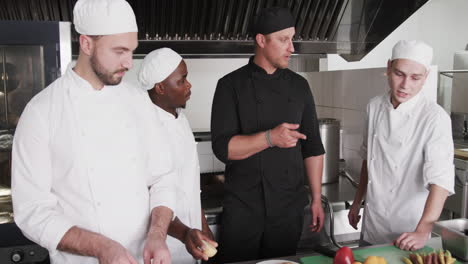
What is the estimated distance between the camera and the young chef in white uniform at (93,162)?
115 centimetres

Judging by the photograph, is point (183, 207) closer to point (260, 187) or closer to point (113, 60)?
point (260, 187)

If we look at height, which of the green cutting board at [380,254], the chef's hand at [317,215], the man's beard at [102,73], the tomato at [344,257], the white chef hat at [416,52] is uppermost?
the white chef hat at [416,52]

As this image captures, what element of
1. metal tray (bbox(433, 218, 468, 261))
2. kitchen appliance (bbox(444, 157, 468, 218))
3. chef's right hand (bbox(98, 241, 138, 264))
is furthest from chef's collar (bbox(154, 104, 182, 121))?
kitchen appliance (bbox(444, 157, 468, 218))

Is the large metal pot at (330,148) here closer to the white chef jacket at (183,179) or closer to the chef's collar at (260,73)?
the chef's collar at (260,73)

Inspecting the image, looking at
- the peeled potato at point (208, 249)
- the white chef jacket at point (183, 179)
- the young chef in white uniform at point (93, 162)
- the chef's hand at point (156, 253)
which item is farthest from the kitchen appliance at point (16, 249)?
the peeled potato at point (208, 249)

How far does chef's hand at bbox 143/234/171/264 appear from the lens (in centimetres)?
116

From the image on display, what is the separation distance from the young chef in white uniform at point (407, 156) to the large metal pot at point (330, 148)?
736 mm

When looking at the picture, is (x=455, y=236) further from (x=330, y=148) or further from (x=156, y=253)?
(x=330, y=148)

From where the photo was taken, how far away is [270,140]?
5.57 feet

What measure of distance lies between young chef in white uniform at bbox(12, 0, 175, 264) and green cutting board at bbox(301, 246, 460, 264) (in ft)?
1.45

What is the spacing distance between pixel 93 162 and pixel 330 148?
1697 mm

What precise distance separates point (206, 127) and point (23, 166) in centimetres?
278

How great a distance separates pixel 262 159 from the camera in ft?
6.13

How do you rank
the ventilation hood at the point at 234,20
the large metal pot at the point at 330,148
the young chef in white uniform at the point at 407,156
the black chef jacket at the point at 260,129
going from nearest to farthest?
the young chef in white uniform at the point at 407,156 → the black chef jacket at the point at 260,129 → the ventilation hood at the point at 234,20 → the large metal pot at the point at 330,148
